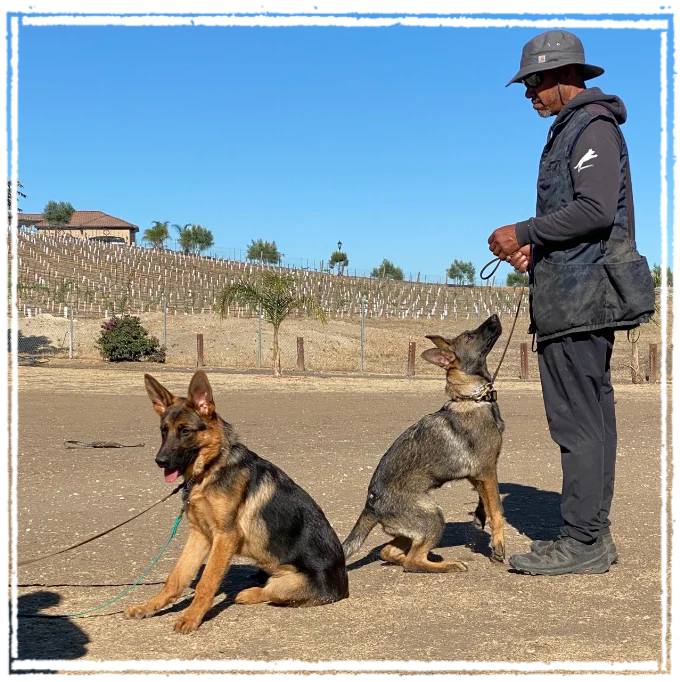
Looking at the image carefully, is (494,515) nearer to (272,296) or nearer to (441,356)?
(441,356)

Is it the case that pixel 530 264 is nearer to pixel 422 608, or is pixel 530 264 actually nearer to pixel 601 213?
pixel 601 213

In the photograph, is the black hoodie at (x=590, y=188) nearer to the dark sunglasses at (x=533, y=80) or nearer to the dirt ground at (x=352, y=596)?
the dark sunglasses at (x=533, y=80)

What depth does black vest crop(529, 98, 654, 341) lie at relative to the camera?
5531mm

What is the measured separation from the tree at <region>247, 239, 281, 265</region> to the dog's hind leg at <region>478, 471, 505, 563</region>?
331ft

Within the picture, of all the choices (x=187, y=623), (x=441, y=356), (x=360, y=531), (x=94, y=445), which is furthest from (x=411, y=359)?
(x=187, y=623)

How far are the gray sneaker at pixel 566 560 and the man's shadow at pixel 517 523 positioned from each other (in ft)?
2.00

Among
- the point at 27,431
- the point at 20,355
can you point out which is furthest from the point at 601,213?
the point at 20,355

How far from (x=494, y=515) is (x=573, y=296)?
5.29 ft

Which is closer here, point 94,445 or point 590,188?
point 590,188

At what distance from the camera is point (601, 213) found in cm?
539

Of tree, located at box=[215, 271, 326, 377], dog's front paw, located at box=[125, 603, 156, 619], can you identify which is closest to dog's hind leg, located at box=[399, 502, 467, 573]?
dog's front paw, located at box=[125, 603, 156, 619]

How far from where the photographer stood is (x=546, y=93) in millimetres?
5812

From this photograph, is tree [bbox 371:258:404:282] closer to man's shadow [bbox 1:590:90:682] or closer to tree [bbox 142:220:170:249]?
tree [bbox 142:220:170:249]

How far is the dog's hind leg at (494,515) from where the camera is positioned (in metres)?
6.08
